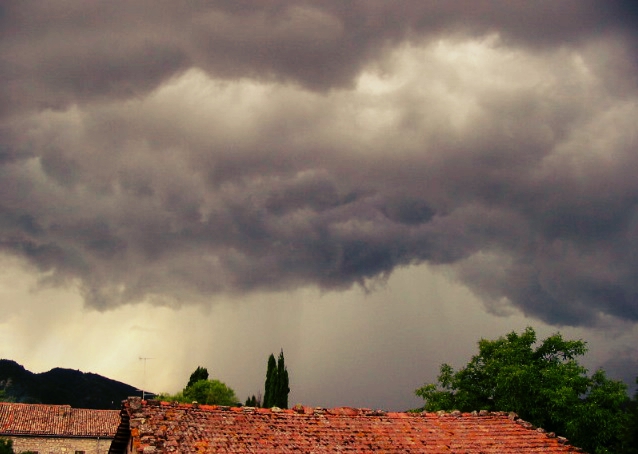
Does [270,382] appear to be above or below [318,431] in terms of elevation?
above

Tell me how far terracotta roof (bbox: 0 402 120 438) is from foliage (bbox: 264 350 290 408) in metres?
18.6

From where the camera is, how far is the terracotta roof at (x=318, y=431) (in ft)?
77.7

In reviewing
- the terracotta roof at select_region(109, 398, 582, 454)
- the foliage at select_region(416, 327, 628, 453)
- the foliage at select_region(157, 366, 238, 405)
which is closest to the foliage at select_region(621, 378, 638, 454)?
the terracotta roof at select_region(109, 398, 582, 454)

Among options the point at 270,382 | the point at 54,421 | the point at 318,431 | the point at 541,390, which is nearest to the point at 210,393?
the point at 270,382

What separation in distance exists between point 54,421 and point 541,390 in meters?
53.6

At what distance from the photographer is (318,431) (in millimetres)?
26250

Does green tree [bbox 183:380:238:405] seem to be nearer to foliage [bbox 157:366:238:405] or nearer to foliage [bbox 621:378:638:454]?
foliage [bbox 157:366:238:405]

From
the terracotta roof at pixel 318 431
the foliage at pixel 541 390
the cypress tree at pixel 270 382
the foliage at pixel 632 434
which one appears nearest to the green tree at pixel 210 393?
the cypress tree at pixel 270 382

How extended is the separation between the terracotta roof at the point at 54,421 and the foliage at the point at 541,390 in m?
39.5

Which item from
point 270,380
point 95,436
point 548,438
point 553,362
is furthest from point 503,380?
point 95,436

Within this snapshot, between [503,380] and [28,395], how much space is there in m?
169

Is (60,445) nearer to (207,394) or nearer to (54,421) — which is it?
(54,421)

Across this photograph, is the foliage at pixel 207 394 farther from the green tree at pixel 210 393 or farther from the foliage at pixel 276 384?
the foliage at pixel 276 384

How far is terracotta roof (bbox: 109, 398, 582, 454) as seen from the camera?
2369cm
